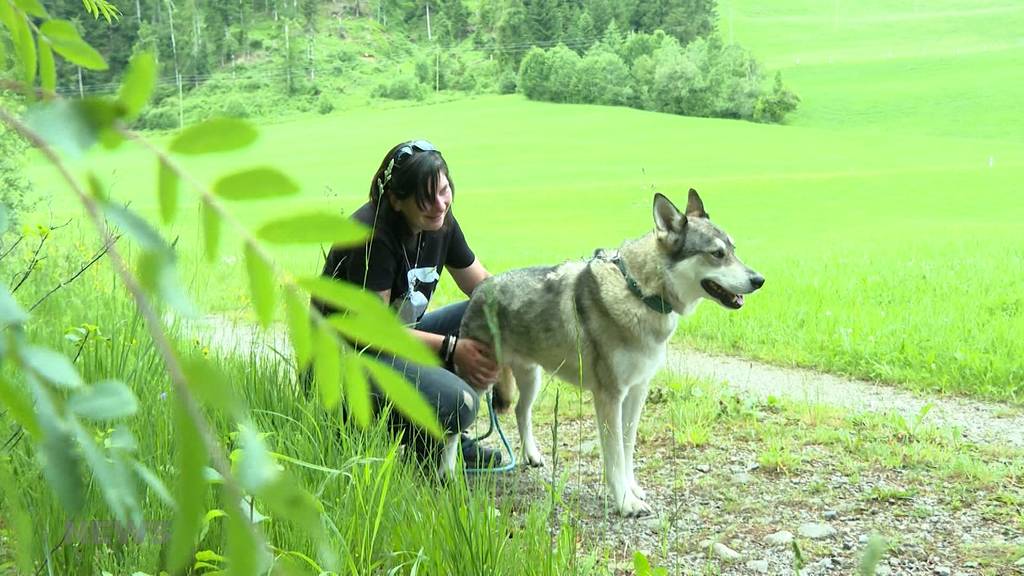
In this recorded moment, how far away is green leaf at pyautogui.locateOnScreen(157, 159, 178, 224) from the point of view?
0.42 m

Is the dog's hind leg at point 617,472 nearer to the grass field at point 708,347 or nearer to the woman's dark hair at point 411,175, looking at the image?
the grass field at point 708,347

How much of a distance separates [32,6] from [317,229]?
0.43 metres

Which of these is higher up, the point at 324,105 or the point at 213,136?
the point at 213,136

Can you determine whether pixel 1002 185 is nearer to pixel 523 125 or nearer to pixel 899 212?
pixel 899 212

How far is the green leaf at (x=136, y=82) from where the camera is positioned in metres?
0.41

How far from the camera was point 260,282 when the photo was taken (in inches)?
16.8

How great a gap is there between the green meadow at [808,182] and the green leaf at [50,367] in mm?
78

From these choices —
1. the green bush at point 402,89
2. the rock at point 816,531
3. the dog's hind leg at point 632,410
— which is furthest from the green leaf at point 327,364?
the green bush at point 402,89

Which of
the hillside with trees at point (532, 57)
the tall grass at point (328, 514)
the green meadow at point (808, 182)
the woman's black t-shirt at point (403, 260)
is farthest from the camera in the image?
the hillside with trees at point (532, 57)

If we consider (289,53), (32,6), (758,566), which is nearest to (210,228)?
(32,6)

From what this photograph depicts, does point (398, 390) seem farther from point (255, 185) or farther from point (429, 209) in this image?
point (429, 209)

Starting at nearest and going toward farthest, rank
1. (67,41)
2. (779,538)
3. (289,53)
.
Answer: (67,41)
(779,538)
(289,53)

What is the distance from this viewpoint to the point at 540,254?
9555mm

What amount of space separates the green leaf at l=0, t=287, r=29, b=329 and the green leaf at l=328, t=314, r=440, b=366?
5.0 inches
